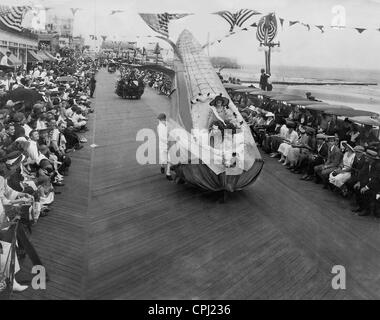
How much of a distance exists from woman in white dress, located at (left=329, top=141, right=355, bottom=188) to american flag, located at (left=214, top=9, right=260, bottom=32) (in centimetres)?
1056

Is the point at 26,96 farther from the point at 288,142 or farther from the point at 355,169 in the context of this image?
the point at 355,169

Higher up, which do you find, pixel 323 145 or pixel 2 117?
pixel 2 117

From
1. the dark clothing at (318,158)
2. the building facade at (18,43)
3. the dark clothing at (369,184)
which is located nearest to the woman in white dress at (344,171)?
the dark clothing at (369,184)

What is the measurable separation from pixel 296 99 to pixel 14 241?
12.8 metres

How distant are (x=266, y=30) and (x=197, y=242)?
1885 cm

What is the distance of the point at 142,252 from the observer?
6.09m

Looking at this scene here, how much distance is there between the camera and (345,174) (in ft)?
28.5

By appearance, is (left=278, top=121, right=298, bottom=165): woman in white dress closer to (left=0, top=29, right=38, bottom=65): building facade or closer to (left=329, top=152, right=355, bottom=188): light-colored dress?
(left=329, top=152, right=355, bottom=188): light-colored dress

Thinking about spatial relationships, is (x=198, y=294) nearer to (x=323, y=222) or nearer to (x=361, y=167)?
(x=323, y=222)

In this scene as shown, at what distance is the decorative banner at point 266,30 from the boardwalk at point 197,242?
14528 millimetres

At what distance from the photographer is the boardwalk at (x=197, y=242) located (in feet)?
17.1

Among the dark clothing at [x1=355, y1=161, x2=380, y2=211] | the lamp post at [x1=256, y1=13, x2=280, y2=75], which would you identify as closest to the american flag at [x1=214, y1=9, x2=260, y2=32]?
the lamp post at [x1=256, y1=13, x2=280, y2=75]
